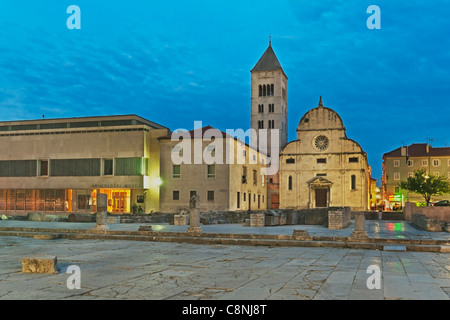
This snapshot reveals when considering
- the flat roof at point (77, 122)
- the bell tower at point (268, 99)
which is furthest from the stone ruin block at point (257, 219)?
the bell tower at point (268, 99)

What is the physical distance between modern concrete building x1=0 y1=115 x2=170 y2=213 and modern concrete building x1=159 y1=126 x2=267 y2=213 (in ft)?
4.87

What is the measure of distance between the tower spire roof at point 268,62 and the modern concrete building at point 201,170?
118 feet

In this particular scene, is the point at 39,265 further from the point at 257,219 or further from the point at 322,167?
the point at 322,167

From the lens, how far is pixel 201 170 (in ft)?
165

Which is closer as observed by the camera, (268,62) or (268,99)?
(268,99)

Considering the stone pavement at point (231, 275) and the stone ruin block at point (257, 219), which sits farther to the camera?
the stone ruin block at point (257, 219)

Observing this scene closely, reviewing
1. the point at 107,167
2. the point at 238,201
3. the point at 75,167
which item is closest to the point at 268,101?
the point at 238,201

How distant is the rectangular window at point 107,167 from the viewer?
5081 cm

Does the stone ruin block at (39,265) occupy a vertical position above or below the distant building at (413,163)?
below

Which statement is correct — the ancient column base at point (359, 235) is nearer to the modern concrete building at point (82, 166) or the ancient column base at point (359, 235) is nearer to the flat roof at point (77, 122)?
the modern concrete building at point (82, 166)

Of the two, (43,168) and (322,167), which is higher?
(322,167)

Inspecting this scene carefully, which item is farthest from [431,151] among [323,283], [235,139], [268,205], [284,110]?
[323,283]

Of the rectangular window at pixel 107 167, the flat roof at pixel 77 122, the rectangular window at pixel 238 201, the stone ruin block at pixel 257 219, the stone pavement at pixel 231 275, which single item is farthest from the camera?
the rectangular window at pixel 238 201

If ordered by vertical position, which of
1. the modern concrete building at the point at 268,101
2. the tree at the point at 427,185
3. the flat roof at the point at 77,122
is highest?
the modern concrete building at the point at 268,101
